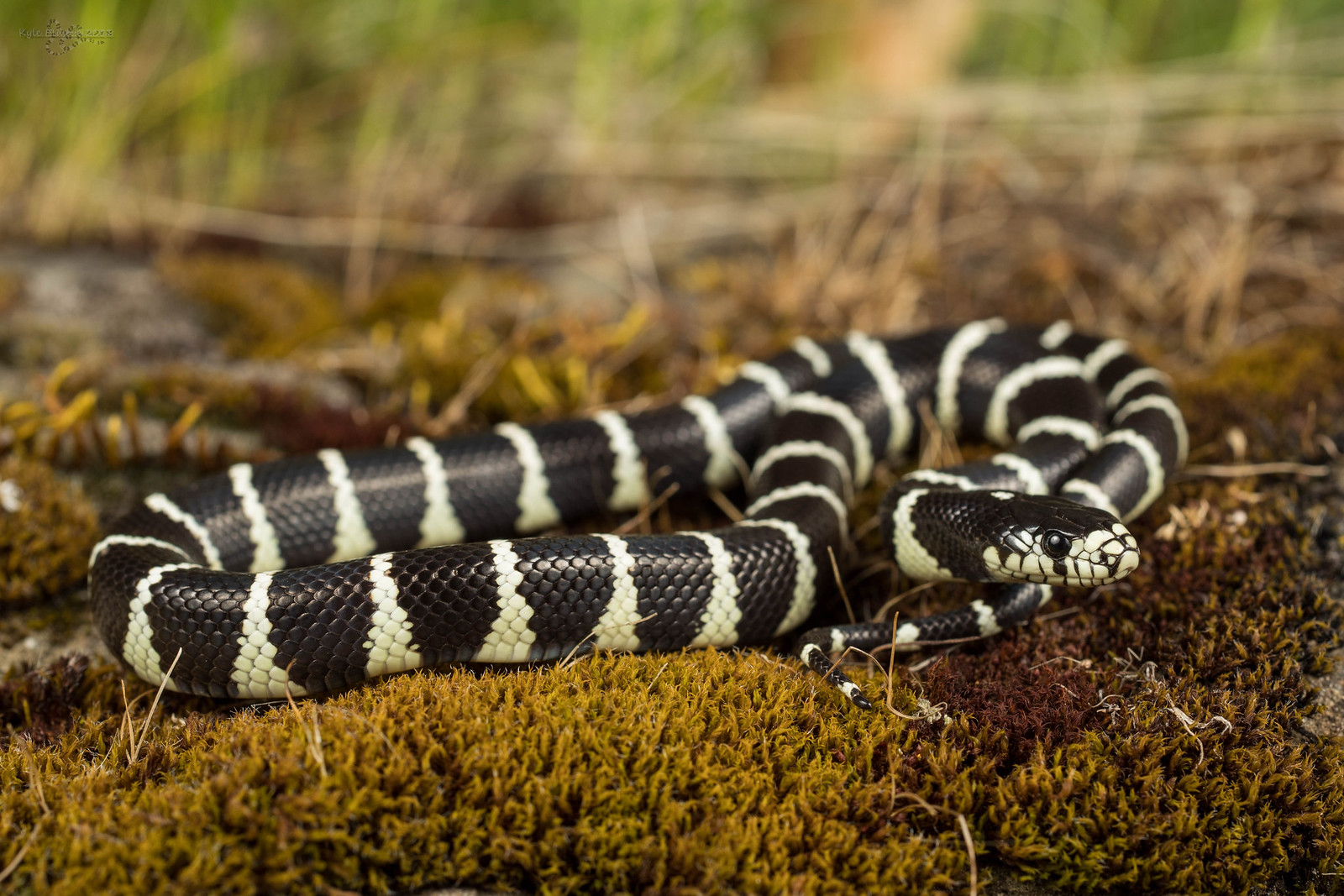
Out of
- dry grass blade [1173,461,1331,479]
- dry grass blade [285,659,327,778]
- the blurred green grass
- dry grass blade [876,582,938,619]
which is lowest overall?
dry grass blade [876,582,938,619]

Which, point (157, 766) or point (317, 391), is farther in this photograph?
point (317, 391)

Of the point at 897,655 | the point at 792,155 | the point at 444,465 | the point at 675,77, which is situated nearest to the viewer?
the point at 897,655

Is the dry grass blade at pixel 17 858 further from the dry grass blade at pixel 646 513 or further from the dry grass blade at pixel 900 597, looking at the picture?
the dry grass blade at pixel 900 597

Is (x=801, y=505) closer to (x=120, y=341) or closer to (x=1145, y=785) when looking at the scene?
(x=1145, y=785)

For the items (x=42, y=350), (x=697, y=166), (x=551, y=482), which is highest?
(x=697, y=166)

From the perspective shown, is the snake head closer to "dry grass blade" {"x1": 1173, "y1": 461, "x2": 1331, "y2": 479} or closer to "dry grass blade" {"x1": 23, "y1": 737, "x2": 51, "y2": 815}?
"dry grass blade" {"x1": 1173, "y1": 461, "x2": 1331, "y2": 479}

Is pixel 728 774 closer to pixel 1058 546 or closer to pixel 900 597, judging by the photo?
pixel 900 597

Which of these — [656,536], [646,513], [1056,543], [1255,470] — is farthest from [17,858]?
[1255,470]

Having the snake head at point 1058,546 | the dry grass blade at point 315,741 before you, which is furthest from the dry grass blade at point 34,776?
the snake head at point 1058,546

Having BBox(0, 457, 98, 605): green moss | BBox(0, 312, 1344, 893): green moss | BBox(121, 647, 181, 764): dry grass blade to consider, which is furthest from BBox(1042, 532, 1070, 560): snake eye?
BBox(0, 457, 98, 605): green moss

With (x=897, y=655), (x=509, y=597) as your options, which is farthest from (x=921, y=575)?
(x=509, y=597)
